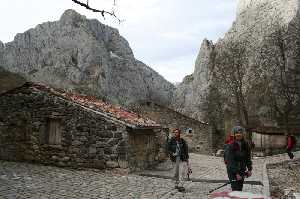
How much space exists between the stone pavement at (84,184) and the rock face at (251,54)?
25515 millimetres

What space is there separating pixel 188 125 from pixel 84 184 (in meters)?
20.6

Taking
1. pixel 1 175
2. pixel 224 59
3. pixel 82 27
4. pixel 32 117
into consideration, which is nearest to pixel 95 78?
pixel 82 27

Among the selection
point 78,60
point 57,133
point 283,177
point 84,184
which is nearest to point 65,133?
point 57,133

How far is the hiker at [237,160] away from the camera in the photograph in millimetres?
8594

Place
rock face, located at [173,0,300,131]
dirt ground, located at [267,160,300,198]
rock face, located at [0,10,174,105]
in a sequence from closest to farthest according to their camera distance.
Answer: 1. dirt ground, located at [267,160,300,198]
2. rock face, located at [173,0,300,131]
3. rock face, located at [0,10,174,105]

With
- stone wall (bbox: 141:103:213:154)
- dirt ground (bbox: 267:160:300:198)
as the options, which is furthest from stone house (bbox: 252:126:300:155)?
dirt ground (bbox: 267:160:300:198)

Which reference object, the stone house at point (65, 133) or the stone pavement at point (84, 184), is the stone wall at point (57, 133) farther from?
the stone pavement at point (84, 184)

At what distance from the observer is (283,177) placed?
17.0 metres

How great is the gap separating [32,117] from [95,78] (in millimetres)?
30507

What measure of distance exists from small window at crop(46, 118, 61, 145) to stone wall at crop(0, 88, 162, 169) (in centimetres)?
4

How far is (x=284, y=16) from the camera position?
51.4 m

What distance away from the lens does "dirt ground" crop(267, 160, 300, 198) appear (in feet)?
42.7

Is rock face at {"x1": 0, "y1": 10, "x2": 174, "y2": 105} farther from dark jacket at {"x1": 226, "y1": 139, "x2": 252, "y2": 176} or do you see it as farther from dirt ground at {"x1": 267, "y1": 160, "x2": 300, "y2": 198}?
dark jacket at {"x1": 226, "y1": 139, "x2": 252, "y2": 176}

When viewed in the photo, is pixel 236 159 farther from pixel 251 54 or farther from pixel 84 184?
pixel 251 54
